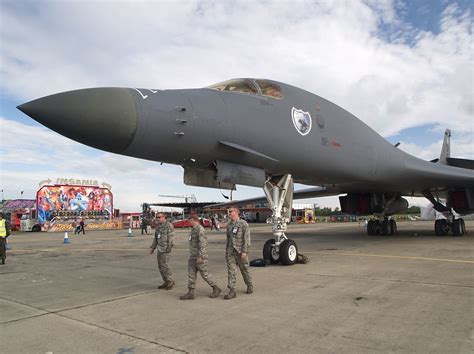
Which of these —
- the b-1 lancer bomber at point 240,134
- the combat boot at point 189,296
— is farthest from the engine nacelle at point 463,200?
the combat boot at point 189,296

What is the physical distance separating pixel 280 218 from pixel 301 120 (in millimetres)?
2106

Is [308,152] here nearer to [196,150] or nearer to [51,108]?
[196,150]

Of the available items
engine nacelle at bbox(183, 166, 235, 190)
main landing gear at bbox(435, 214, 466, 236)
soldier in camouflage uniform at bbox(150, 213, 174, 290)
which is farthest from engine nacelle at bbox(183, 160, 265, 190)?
main landing gear at bbox(435, 214, 466, 236)

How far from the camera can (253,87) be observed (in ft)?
24.3

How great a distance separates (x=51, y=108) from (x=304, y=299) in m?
4.10

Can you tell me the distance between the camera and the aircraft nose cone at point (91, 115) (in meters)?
4.87

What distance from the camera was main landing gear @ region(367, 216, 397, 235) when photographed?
17047 mm

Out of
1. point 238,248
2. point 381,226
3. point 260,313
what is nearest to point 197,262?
point 238,248

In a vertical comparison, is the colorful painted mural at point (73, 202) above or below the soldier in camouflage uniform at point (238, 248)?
above

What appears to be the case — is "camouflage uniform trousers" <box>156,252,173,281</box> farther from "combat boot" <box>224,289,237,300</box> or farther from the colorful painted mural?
the colorful painted mural

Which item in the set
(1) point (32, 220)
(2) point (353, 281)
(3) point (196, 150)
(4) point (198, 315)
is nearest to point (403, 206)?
(2) point (353, 281)

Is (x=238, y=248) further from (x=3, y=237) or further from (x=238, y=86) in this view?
(x=3, y=237)

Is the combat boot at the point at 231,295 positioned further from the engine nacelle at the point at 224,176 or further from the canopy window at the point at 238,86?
the canopy window at the point at 238,86

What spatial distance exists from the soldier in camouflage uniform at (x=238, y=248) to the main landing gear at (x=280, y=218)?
2290 mm
